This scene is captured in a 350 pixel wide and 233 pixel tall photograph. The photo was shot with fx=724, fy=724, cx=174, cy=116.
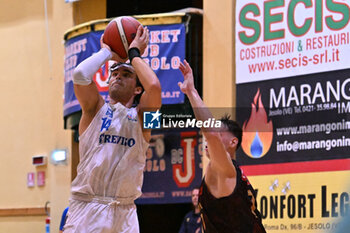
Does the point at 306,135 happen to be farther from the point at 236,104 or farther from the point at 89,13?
the point at 89,13

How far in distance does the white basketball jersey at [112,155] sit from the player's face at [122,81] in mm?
177

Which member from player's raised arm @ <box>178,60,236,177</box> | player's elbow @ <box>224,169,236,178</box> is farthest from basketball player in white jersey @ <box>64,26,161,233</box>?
player's elbow @ <box>224,169,236,178</box>

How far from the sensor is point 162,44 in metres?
13.4

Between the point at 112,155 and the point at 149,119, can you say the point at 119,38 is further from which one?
the point at 112,155

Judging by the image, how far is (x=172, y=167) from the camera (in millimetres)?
14461

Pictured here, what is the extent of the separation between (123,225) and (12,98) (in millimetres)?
11496

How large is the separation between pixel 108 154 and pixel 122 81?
71cm

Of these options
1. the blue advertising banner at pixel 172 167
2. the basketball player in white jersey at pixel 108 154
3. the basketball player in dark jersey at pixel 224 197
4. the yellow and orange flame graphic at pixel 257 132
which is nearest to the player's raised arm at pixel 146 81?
the basketball player in white jersey at pixel 108 154

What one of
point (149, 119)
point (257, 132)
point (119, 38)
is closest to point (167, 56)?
point (257, 132)

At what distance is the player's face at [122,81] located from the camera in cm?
654

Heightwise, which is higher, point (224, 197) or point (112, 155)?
point (112, 155)

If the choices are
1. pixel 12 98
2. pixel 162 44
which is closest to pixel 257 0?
pixel 162 44

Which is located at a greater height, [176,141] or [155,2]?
[155,2]

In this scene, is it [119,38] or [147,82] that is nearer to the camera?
[147,82]
